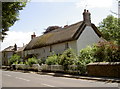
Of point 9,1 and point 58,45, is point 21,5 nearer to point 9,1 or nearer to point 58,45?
point 9,1

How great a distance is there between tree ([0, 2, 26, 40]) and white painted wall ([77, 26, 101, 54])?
25.8 metres

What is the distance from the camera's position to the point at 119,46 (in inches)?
798

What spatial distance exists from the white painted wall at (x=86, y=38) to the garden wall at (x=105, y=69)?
1639 cm

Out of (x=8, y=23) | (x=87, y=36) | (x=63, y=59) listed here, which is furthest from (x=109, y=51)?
(x=87, y=36)

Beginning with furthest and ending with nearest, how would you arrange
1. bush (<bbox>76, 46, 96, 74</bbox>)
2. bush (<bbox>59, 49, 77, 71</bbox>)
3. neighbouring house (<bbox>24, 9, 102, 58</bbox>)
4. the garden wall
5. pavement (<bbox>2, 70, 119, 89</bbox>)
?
neighbouring house (<bbox>24, 9, 102, 58</bbox>)
bush (<bbox>59, 49, 77, 71</bbox>)
bush (<bbox>76, 46, 96, 74</bbox>)
the garden wall
pavement (<bbox>2, 70, 119, 89</bbox>)

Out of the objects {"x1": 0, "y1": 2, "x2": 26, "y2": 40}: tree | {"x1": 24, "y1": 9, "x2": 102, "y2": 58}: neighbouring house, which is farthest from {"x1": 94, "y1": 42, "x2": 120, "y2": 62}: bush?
{"x1": 24, "y1": 9, "x2": 102, "y2": 58}: neighbouring house

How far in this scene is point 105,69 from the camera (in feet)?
67.0

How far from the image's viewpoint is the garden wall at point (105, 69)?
19.2 metres

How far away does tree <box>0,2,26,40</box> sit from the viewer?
39.5 feet

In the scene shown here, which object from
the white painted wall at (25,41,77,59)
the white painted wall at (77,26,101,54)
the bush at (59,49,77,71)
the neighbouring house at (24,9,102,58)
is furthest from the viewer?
the white painted wall at (25,41,77,59)

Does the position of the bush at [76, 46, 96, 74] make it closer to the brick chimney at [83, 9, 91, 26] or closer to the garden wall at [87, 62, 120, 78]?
the garden wall at [87, 62, 120, 78]

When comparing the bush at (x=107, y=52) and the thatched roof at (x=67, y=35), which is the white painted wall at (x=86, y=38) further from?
the bush at (x=107, y=52)

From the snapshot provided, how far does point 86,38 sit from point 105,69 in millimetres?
19811

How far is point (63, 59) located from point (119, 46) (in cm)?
965
